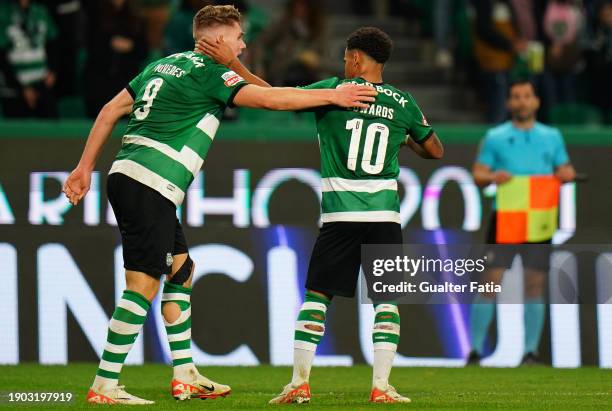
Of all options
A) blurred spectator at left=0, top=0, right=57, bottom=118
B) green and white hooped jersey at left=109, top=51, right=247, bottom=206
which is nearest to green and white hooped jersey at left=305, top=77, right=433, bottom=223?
green and white hooped jersey at left=109, top=51, right=247, bottom=206

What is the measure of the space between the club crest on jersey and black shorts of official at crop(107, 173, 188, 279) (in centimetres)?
69

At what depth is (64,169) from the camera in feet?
40.6

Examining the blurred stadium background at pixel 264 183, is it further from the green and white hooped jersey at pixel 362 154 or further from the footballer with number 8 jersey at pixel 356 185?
the green and white hooped jersey at pixel 362 154

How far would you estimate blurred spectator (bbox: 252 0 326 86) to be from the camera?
14.5 metres

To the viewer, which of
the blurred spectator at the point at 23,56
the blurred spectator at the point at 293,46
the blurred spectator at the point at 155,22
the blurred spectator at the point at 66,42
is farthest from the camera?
the blurred spectator at the point at 155,22

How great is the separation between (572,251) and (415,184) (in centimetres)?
157

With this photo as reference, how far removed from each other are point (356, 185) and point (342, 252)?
0.37 m

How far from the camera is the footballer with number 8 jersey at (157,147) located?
7.77 meters

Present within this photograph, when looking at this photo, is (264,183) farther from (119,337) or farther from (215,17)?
(119,337)

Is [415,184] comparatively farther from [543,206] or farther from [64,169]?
[64,169]

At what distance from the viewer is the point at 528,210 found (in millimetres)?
11539

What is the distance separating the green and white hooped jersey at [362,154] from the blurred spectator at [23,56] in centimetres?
658

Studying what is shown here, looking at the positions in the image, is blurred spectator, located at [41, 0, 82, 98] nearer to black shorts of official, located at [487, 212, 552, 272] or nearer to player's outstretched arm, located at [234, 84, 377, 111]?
black shorts of official, located at [487, 212, 552, 272]

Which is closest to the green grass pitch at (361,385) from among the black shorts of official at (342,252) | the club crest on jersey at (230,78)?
the black shorts of official at (342,252)
